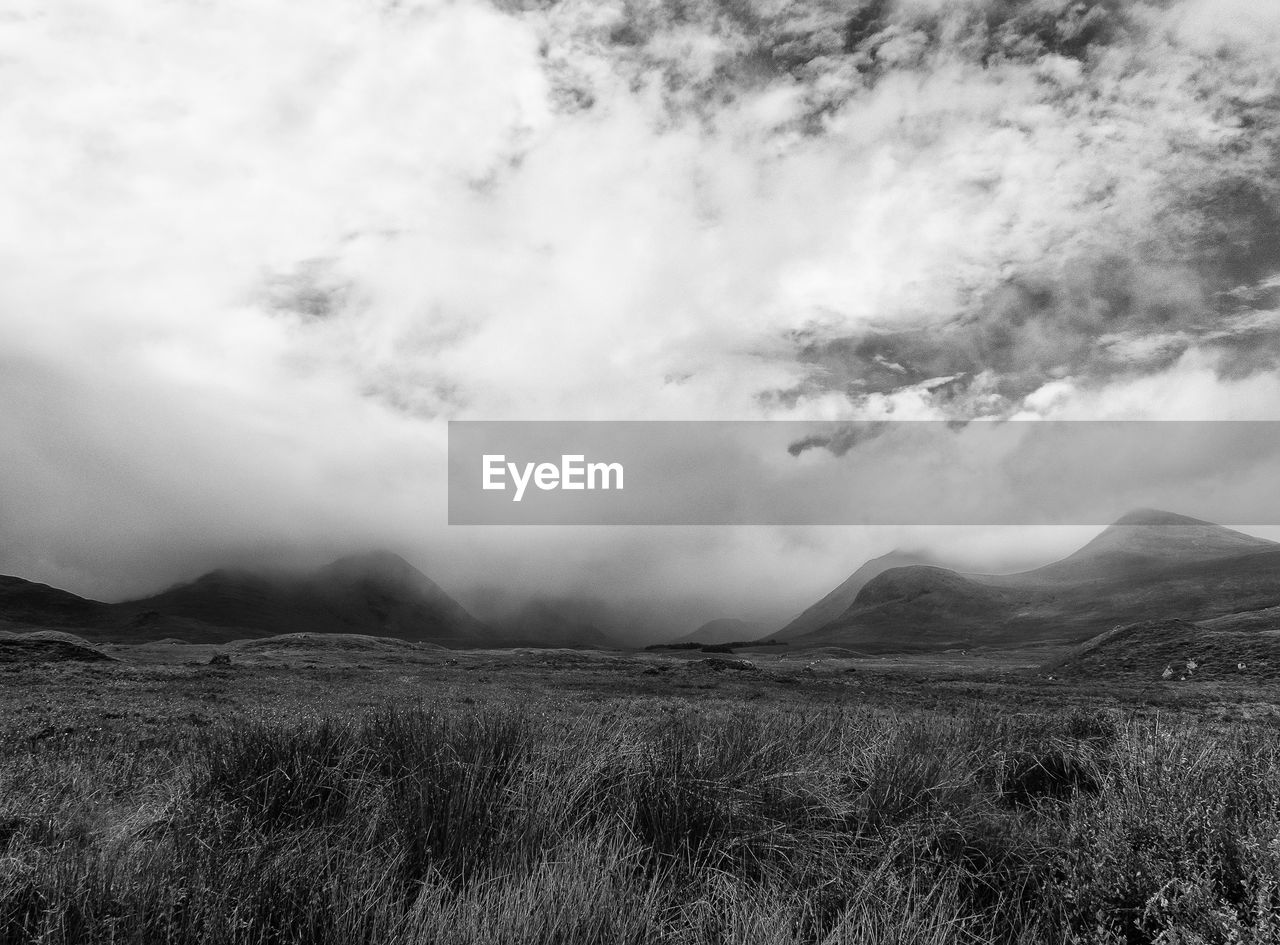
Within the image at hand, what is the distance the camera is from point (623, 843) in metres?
5.19

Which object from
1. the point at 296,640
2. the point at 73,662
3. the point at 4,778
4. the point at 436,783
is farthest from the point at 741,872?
the point at 296,640

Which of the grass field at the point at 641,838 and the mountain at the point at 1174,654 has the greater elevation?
the grass field at the point at 641,838

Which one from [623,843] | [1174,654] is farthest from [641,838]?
[1174,654]

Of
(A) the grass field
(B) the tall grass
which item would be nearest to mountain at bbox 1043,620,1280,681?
(A) the grass field

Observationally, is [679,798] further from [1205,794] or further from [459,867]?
[1205,794]

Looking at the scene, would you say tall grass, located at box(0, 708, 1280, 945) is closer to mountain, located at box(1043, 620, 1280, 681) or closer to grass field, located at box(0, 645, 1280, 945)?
grass field, located at box(0, 645, 1280, 945)

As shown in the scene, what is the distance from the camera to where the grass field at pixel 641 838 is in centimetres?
386

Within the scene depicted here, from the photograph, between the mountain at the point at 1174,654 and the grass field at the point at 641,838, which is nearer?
the grass field at the point at 641,838

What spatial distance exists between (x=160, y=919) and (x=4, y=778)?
13.4 ft

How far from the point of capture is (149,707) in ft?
68.8

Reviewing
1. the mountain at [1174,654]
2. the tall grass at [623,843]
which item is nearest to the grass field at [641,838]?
the tall grass at [623,843]

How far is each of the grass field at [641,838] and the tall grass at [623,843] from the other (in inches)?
1.0

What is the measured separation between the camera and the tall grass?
3.84 metres

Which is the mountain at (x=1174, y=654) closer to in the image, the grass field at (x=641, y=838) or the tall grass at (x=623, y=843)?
the grass field at (x=641, y=838)
